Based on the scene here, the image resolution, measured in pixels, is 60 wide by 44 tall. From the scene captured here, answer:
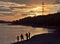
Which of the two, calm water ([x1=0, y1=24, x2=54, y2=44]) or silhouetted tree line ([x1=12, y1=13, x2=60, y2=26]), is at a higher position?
calm water ([x1=0, y1=24, x2=54, y2=44])

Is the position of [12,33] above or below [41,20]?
above

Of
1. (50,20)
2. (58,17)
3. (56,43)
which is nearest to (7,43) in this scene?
(56,43)

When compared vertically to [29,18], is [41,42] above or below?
above

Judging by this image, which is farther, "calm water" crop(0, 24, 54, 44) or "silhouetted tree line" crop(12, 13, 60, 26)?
"silhouetted tree line" crop(12, 13, 60, 26)

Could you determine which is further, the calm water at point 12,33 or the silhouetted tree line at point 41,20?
the silhouetted tree line at point 41,20

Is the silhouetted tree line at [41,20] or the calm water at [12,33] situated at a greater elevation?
the calm water at [12,33]

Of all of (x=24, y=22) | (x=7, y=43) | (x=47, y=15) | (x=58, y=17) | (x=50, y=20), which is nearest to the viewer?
(x=7, y=43)

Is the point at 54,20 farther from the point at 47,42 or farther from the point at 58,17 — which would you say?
the point at 47,42

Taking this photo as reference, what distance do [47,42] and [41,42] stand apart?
1233 mm

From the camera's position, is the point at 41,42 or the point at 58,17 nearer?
the point at 41,42

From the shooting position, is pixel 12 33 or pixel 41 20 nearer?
pixel 12 33

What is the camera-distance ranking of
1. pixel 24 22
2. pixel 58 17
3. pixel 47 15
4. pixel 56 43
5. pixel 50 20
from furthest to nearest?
pixel 24 22, pixel 47 15, pixel 50 20, pixel 58 17, pixel 56 43

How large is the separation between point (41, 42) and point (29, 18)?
5702 centimetres

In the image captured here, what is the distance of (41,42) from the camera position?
92.9 feet
